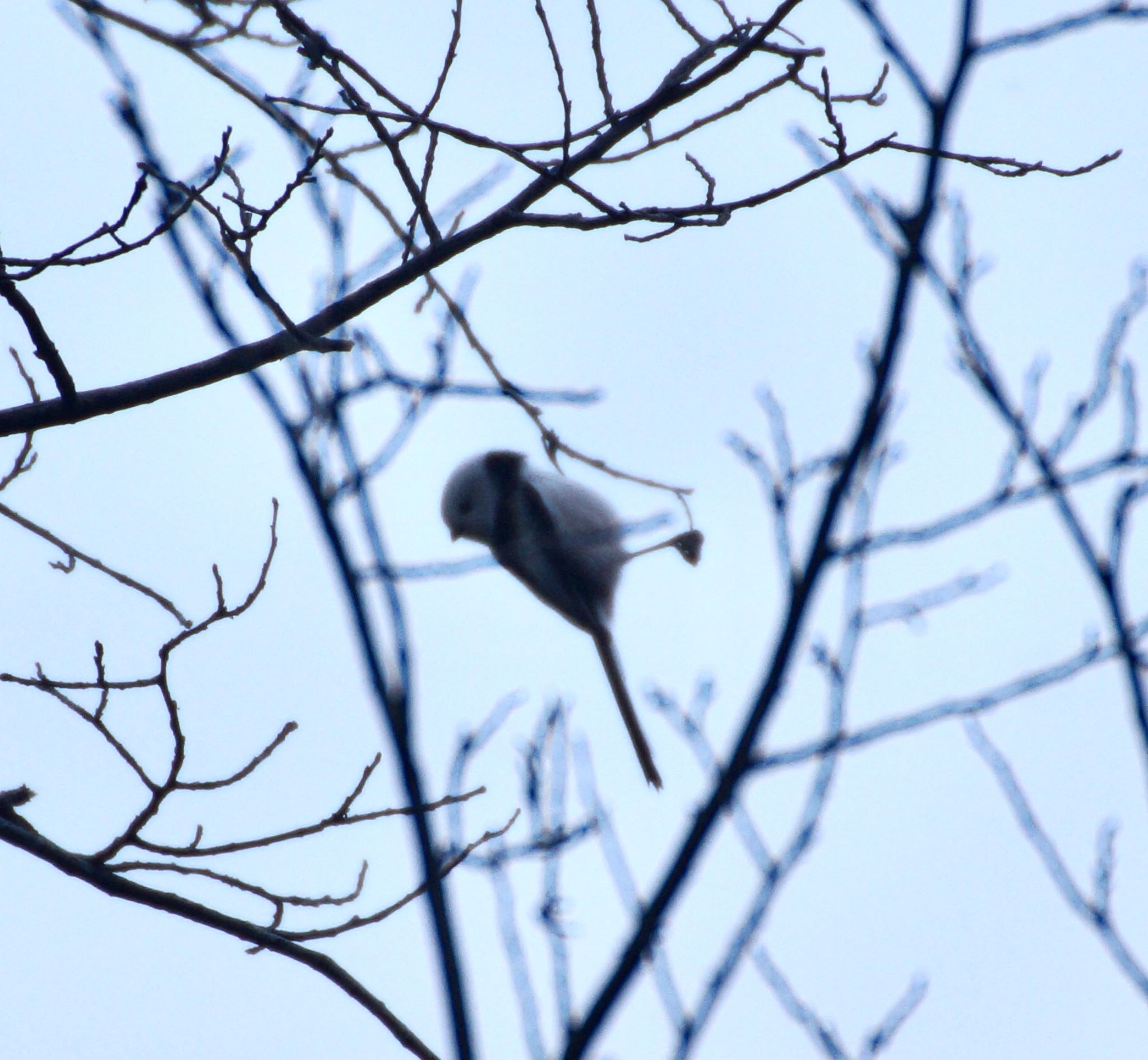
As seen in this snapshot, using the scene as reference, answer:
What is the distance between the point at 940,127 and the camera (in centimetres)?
144

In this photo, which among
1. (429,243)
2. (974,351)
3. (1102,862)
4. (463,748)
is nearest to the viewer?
(463,748)

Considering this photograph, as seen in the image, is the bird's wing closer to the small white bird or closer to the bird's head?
the small white bird

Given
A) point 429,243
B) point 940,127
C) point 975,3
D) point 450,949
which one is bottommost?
point 450,949

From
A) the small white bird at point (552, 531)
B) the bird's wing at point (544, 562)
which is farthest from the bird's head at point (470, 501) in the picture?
the bird's wing at point (544, 562)

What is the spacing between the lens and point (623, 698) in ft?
17.1

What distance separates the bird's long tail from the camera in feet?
16.2

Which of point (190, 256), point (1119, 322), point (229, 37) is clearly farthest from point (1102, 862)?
point (229, 37)

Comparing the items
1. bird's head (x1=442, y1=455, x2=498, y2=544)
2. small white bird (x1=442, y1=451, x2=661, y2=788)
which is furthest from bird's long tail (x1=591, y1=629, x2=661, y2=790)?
bird's head (x1=442, y1=455, x2=498, y2=544)

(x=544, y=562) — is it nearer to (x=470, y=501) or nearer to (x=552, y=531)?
(x=552, y=531)

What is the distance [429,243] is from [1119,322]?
54.7 inches

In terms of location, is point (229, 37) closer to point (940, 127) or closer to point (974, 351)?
point (974, 351)

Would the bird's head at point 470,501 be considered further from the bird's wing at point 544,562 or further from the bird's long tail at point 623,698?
the bird's long tail at point 623,698

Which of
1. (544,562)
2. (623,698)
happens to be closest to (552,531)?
(544,562)

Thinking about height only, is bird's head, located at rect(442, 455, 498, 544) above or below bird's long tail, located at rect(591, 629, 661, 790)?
above
